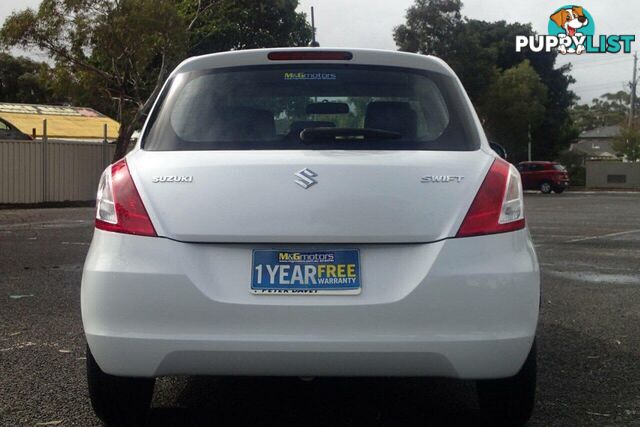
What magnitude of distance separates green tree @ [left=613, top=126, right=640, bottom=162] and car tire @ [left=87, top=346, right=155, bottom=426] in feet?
224

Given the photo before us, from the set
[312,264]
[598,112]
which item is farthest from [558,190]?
[598,112]

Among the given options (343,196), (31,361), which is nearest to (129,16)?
(31,361)

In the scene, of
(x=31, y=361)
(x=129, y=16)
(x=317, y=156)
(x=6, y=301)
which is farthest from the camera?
(x=129, y=16)

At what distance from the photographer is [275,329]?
10.5ft

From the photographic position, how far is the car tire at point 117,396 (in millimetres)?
3543

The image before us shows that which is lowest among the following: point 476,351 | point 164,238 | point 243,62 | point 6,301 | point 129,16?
point 6,301

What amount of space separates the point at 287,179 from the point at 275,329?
532 millimetres

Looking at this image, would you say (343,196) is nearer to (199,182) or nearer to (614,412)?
(199,182)

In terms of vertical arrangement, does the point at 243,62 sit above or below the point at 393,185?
above

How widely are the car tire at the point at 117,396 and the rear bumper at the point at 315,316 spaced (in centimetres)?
26

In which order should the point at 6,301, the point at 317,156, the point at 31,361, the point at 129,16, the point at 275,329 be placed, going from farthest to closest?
the point at 129,16, the point at 6,301, the point at 31,361, the point at 317,156, the point at 275,329

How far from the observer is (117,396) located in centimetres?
359

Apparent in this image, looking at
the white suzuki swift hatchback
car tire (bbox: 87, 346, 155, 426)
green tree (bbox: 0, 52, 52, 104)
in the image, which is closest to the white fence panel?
car tire (bbox: 87, 346, 155, 426)

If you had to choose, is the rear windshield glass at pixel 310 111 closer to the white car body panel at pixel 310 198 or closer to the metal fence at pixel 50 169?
the white car body panel at pixel 310 198
